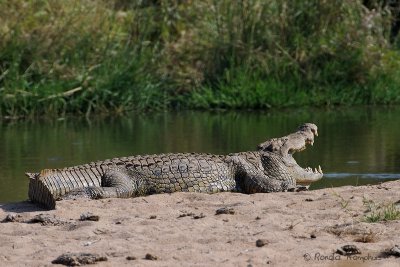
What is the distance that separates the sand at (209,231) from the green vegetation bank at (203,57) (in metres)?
9.18

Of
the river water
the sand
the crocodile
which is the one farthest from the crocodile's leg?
the river water

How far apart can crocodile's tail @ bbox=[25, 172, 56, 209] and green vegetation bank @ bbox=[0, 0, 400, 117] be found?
8699 millimetres

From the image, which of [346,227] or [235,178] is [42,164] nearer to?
[235,178]

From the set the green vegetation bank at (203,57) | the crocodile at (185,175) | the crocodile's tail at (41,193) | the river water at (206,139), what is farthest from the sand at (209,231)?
the green vegetation bank at (203,57)

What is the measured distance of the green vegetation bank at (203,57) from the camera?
1712 cm

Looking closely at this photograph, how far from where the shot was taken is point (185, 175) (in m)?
8.98

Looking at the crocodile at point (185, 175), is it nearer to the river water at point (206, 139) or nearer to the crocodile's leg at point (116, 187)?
the crocodile's leg at point (116, 187)

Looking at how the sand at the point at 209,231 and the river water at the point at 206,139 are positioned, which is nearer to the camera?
the sand at the point at 209,231

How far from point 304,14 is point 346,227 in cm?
1242

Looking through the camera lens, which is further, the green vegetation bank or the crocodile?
the green vegetation bank

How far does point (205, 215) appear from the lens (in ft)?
23.5

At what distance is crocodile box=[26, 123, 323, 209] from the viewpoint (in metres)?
8.51

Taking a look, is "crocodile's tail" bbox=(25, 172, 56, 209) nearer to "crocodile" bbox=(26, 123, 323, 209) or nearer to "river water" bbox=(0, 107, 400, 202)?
"crocodile" bbox=(26, 123, 323, 209)

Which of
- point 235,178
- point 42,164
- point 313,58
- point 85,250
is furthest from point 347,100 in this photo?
point 85,250
